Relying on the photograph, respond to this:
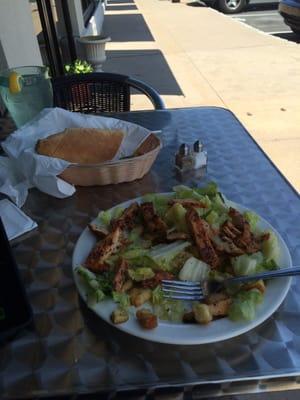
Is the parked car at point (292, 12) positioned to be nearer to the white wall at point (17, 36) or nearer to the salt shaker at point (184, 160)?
the white wall at point (17, 36)

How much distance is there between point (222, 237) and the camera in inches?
35.4

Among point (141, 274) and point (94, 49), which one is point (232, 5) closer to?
point (94, 49)

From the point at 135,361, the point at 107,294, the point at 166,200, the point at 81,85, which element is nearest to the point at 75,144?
the point at 166,200

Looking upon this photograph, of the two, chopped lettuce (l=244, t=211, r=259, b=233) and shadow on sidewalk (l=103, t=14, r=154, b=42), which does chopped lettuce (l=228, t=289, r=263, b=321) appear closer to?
chopped lettuce (l=244, t=211, r=259, b=233)

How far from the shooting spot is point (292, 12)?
7.14 metres

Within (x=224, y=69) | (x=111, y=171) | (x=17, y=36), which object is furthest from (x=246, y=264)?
(x=224, y=69)

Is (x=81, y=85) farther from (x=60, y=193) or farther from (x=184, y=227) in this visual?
(x=184, y=227)

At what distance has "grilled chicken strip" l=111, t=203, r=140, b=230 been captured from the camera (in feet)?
3.16

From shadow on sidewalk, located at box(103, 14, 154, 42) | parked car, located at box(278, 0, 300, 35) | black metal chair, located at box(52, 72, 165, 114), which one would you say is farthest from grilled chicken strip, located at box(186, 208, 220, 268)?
shadow on sidewalk, located at box(103, 14, 154, 42)

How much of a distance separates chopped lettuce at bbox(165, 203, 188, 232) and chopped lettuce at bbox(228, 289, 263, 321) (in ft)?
0.72

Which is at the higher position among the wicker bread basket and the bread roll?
the bread roll

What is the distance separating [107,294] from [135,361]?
137 mm

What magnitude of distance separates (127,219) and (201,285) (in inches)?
10.7

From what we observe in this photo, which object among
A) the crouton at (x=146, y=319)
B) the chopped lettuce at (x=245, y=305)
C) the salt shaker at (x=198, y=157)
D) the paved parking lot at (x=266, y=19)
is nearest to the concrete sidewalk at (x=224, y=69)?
the paved parking lot at (x=266, y=19)
